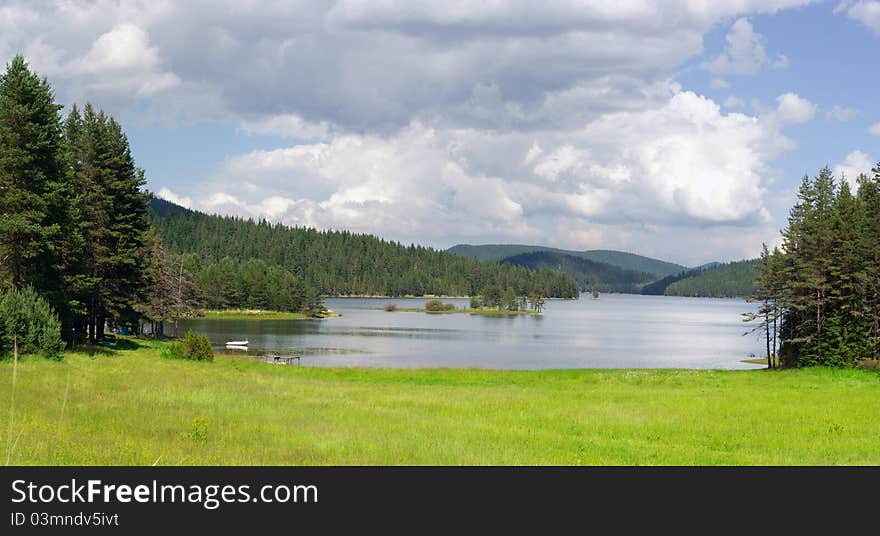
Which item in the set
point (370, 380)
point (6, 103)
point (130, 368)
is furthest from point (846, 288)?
point (6, 103)

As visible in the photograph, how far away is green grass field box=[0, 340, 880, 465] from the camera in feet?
53.4

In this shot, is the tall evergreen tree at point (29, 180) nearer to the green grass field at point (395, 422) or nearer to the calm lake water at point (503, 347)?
the green grass field at point (395, 422)

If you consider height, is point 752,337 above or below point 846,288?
below

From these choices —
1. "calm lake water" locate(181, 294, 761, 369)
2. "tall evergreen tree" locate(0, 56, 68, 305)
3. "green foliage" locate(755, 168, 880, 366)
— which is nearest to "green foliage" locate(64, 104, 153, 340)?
"tall evergreen tree" locate(0, 56, 68, 305)

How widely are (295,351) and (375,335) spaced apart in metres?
33.5

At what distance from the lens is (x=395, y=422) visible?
22812 mm

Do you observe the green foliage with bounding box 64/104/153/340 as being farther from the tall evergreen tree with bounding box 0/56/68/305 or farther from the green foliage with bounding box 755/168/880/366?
the green foliage with bounding box 755/168/880/366

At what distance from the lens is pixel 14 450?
44.4 feet

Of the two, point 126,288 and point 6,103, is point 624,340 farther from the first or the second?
point 6,103

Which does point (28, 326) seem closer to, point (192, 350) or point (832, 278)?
point (192, 350)

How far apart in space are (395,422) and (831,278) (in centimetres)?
5391
